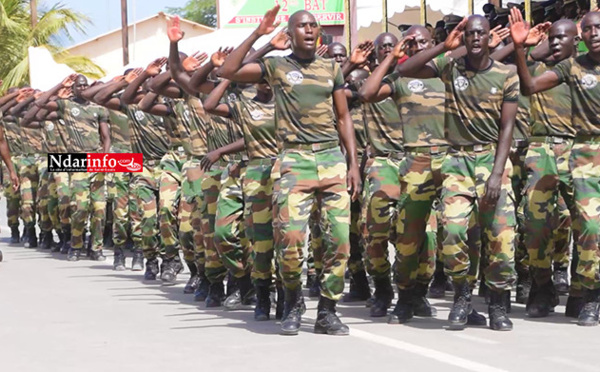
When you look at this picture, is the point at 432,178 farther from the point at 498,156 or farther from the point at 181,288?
the point at 181,288

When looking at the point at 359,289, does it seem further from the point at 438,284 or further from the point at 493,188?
the point at 493,188

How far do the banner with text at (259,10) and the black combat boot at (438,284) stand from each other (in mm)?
20692

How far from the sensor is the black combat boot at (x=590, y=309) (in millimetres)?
9438

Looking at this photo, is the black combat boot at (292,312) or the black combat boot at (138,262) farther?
the black combat boot at (138,262)

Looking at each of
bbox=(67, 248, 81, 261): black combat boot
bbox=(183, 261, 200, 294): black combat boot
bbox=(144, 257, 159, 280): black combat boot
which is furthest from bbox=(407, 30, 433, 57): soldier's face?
bbox=(67, 248, 81, 261): black combat boot

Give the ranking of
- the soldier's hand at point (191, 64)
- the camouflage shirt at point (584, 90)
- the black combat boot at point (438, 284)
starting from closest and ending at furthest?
1. the camouflage shirt at point (584, 90)
2. the soldier's hand at point (191, 64)
3. the black combat boot at point (438, 284)

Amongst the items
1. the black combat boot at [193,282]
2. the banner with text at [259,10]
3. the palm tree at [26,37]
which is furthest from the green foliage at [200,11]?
the black combat boot at [193,282]

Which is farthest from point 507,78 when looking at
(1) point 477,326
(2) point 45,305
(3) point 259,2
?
(3) point 259,2

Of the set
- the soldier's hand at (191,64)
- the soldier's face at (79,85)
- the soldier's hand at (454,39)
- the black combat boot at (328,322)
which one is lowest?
the black combat boot at (328,322)

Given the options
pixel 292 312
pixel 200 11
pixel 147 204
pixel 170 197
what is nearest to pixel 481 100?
pixel 292 312

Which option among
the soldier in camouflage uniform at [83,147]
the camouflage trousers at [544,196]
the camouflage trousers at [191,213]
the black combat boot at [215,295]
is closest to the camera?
the camouflage trousers at [544,196]

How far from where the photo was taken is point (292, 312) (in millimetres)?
9367

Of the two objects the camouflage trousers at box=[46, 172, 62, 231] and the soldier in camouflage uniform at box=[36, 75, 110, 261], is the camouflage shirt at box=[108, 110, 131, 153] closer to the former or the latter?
the soldier in camouflage uniform at box=[36, 75, 110, 261]
